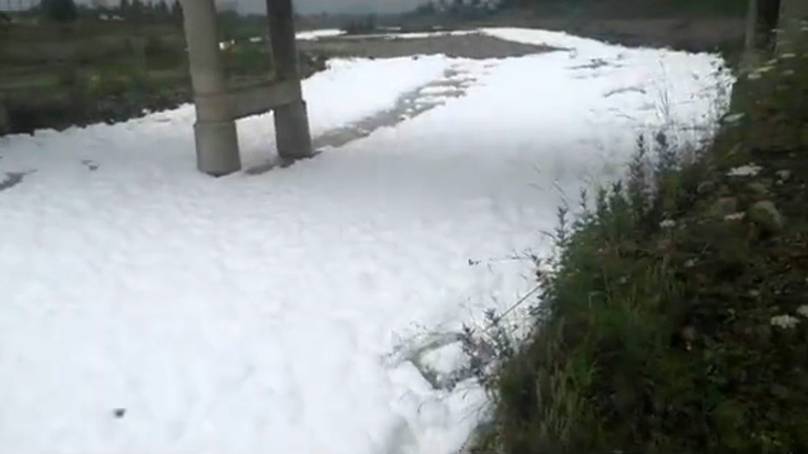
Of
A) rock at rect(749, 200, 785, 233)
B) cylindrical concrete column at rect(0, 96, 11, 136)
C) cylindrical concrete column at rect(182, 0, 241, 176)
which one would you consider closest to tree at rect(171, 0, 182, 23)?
cylindrical concrete column at rect(0, 96, 11, 136)

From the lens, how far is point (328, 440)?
3.76m

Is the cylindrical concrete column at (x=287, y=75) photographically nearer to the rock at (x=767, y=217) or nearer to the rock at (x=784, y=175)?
the rock at (x=784, y=175)

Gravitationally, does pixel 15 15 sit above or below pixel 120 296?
above

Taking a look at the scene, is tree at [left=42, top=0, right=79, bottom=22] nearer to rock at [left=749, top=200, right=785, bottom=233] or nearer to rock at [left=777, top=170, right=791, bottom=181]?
rock at [left=777, top=170, right=791, bottom=181]

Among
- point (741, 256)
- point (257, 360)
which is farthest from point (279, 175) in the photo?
point (741, 256)

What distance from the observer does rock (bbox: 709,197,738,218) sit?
426 cm

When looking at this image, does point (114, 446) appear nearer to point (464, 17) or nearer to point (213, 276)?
point (213, 276)

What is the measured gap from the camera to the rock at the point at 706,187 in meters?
4.71

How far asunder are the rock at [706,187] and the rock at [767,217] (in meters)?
0.49

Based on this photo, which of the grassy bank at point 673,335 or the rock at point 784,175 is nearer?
the grassy bank at point 673,335

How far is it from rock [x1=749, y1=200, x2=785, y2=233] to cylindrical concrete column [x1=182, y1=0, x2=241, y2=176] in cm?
589

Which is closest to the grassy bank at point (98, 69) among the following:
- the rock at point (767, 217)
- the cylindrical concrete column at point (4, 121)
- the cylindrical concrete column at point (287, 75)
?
the cylindrical concrete column at point (4, 121)

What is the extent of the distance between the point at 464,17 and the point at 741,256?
11202mm

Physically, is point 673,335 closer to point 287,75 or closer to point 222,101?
point 222,101
